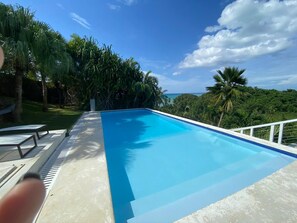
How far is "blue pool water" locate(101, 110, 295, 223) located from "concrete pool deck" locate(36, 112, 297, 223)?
53 cm

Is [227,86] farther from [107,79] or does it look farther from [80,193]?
[80,193]

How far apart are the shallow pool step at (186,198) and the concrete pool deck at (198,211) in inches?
20.3

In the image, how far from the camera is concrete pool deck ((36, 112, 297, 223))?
2.12 meters

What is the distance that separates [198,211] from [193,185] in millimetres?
1496

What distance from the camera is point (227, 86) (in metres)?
18.5

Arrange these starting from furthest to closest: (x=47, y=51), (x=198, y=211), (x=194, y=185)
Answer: (x=47, y=51), (x=194, y=185), (x=198, y=211)

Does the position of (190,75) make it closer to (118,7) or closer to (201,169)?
(118,7)

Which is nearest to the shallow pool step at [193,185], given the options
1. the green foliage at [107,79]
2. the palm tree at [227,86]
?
the green foliage at [107,79]

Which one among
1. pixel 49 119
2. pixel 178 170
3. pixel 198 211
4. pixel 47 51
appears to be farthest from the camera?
pixel 49 119

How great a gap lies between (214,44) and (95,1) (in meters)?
10.6

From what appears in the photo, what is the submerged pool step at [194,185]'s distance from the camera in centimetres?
318

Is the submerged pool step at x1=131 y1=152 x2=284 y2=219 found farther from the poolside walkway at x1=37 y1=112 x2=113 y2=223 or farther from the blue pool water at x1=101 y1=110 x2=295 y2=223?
the poolside walkway at x1=37 y1=112 x2=113 y2=223

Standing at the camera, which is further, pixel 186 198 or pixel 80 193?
pixel 186 198

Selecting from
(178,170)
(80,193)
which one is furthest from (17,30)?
(178,170)
